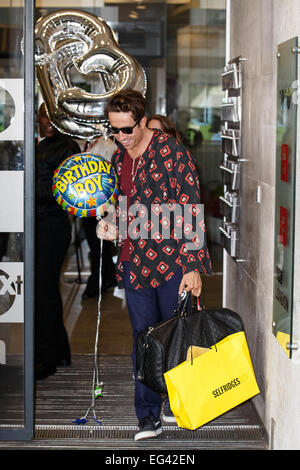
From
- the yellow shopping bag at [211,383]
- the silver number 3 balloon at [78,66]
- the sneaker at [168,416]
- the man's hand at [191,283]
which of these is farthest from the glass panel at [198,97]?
the yellow shopping bag at [211,383]

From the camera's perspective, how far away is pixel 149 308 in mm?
3811

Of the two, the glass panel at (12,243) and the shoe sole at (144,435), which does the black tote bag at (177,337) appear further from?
the glass panel at (12,243)

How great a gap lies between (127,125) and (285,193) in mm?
906

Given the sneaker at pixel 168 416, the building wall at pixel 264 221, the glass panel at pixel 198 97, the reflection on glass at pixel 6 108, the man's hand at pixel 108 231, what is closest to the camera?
the building wall at pixel 264 221

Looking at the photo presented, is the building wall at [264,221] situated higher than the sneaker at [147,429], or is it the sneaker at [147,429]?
the building wall at [264,221]

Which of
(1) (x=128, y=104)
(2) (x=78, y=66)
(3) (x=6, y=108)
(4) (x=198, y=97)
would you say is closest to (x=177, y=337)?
(1) (x=128, y=104)

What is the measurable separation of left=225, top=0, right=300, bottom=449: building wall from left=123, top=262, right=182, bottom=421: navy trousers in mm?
459

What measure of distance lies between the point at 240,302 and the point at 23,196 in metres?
1.63

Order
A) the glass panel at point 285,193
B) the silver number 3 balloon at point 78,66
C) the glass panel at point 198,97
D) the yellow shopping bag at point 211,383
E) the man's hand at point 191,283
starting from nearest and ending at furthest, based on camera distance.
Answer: the glass panel at point 285,193 < the yellow shopping bag at point 211,383 < the man's hand at point 191,283 < the silver number 3 balloon at point 78,66 < the glass panel at point 198,97

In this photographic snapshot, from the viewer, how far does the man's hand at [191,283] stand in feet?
11.8

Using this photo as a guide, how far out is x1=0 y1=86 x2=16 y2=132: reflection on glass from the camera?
372 centimetres

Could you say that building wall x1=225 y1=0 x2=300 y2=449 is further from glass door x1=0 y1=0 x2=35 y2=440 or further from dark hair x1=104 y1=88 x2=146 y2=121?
glass door x1=0 y1=0 x2=35 y2=440

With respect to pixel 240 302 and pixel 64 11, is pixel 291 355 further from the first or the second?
pixel 64 11
